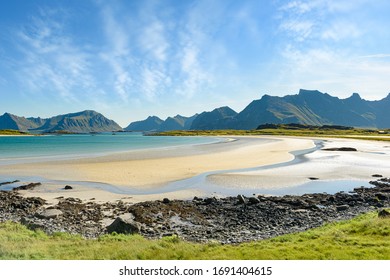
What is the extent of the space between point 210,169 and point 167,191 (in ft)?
51.6

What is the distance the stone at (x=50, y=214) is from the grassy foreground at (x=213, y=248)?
5.30 meters

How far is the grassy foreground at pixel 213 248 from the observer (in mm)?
11703

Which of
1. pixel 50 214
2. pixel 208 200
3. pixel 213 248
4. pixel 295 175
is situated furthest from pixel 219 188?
pixel 213 248

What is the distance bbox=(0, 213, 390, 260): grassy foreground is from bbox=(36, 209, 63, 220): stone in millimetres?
5297

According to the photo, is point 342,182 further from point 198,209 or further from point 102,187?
→ point 102,187

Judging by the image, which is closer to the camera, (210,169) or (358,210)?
(358,210)

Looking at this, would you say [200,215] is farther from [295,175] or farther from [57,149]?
[57,149]

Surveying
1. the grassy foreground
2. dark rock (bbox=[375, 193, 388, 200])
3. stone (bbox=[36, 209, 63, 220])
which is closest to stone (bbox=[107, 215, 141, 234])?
the grassy foreground

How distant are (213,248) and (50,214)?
1410cm

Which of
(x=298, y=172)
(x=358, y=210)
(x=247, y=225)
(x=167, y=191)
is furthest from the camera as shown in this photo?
(x=298, y=172)

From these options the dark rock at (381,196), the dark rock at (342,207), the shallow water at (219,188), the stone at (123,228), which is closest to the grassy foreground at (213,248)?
the stone at (123,228)

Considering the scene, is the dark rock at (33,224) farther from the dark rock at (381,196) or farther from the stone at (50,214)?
the dark rock at (381,196)

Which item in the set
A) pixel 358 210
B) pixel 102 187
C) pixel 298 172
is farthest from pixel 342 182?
pixel 102 187

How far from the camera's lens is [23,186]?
31.3 meters
